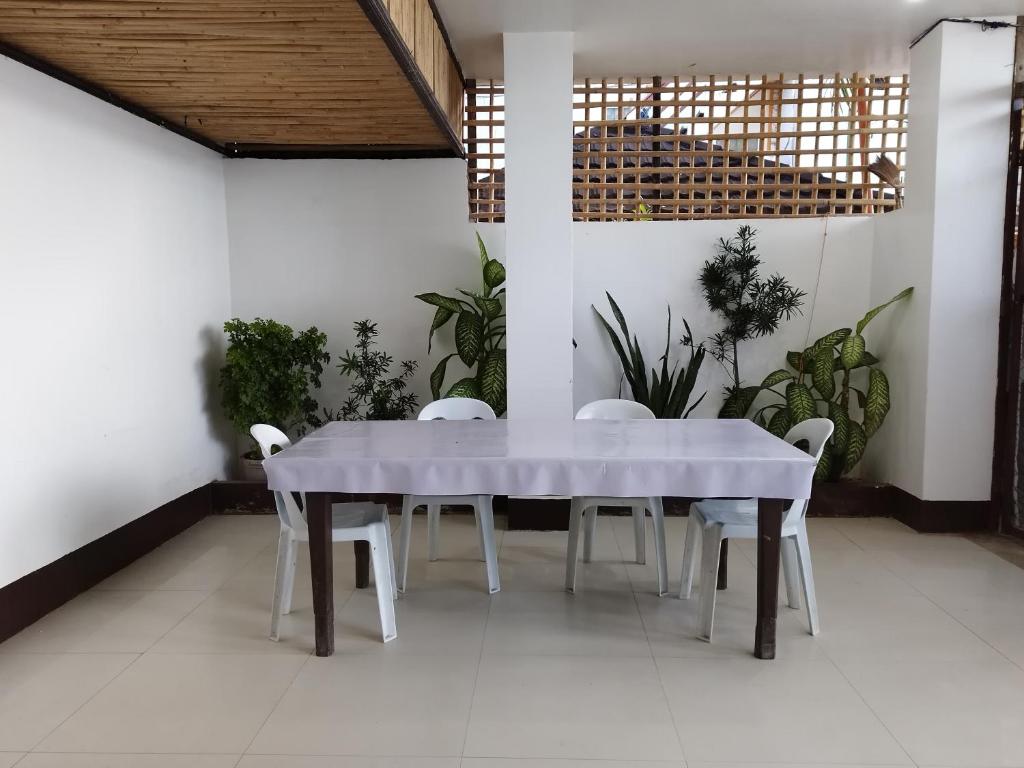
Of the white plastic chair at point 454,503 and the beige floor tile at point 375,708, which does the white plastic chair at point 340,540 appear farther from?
the white plastic chair at point 454,503

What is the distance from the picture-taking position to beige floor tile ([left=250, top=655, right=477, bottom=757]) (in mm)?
2490

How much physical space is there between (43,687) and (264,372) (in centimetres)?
257

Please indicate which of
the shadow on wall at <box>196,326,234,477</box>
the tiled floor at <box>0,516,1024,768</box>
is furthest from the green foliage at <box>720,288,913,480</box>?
the shadow on wall at <box>196,326,234,477</box>

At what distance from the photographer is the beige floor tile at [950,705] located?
244 cm

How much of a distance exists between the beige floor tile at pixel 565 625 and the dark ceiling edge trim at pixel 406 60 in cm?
252

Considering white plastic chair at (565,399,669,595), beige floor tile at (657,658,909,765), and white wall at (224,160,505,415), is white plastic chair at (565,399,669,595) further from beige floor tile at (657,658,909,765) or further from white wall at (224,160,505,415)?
white wall at (224,160,505,415)

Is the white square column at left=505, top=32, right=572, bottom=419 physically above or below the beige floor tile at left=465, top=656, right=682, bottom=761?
above

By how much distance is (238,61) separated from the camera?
11.4ft

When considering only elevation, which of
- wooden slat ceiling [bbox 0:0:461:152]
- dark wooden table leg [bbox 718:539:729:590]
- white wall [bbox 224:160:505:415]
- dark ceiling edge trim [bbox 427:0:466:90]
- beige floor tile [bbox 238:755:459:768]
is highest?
dark ceiling edge trim [bbox 427:0:466:90]

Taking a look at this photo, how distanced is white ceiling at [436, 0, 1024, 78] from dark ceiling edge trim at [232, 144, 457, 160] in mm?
662

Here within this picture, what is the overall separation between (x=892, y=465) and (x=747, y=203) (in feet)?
6.98

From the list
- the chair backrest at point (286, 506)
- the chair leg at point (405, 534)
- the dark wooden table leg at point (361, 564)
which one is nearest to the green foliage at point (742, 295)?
the chair leg at point (405, 534)

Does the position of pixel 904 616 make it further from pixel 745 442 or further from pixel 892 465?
pixel 892 465

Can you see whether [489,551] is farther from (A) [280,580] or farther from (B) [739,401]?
(B) [739,401]
